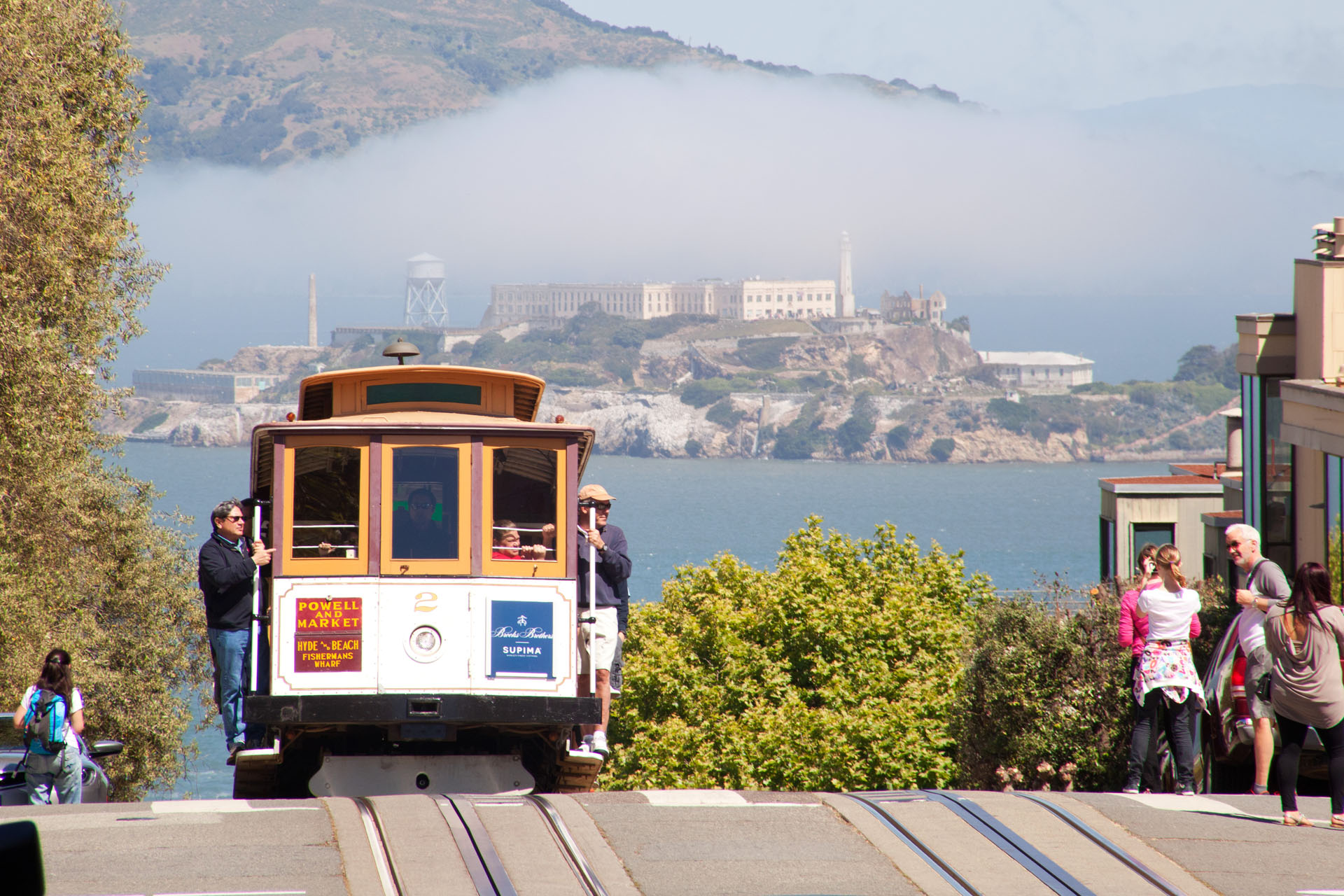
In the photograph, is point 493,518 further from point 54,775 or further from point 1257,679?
point 1257,679

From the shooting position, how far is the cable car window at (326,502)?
11.1 m

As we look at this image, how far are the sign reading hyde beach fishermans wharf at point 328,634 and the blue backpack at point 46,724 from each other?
165 cm

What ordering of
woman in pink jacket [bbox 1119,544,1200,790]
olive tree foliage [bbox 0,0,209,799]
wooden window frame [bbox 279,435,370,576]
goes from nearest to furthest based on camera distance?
woman in pink jacket [bbox 1119,544,1200,790], wooden window frame [bbox 279,435,370,576], olive tree foliage [bbox 0,0,209,799]

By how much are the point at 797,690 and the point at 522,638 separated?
19519 mm

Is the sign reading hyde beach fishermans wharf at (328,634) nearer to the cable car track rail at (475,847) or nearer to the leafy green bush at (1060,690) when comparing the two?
the cable car track rail at (475,847)

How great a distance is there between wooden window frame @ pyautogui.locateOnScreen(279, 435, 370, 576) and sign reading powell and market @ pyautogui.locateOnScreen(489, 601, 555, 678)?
40.6 inches

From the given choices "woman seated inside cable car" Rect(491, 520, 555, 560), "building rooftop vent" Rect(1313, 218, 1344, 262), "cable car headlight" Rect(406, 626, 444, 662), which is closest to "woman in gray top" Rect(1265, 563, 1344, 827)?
"woman seated inside cable car" Rect(491, 520, 555, 560)

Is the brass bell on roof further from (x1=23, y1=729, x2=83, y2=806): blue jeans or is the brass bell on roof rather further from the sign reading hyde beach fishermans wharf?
(x1=23, y1=729, x2=83, y2=806): blue jeans

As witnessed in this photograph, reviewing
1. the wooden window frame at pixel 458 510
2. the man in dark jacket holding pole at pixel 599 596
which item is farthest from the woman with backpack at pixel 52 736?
the man in dark jacket holding pole at pixel 599 596

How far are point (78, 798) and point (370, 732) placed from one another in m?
2.11

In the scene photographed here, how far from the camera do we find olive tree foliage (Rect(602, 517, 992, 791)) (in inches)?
1093

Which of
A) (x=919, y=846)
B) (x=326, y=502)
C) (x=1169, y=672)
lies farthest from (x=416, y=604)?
(x=1169, y=672)

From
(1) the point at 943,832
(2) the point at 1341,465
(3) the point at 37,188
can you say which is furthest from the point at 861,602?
(1) the point at 943,832

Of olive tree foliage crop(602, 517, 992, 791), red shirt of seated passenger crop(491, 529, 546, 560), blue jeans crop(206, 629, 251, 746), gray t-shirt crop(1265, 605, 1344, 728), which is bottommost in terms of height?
olive tree foliage crop(602, 517, 992, 791)
